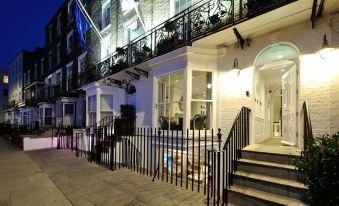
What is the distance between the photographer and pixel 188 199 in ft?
15.9

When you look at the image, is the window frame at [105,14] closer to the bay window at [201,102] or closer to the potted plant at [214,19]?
the bay window at [201,102]

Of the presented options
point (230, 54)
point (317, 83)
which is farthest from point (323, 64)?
point (230, 54)

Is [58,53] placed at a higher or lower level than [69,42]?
lower

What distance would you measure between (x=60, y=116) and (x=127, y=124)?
37.4 ft

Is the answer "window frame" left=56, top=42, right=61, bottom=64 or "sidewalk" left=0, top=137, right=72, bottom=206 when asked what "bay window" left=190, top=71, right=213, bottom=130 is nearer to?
"sidewalk" left=0, top=137, right=72, bottom=206

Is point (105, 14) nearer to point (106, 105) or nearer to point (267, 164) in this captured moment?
point (106, 105)

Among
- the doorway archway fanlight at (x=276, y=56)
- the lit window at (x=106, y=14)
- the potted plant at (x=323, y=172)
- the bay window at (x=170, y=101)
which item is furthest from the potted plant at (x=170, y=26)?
the lit window at (x=106, y=14)

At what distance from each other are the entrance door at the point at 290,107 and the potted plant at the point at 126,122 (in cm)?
611

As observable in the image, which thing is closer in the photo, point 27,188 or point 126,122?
point 27,188

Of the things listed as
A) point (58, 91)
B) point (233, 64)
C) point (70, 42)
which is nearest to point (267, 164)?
point (233, 64)

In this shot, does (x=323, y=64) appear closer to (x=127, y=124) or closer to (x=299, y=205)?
(x=299, y=205)

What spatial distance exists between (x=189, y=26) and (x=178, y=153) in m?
4.48

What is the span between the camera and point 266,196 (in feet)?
14.2

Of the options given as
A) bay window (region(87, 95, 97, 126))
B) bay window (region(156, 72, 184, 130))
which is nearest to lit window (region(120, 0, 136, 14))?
bay window (region(156, 72, 184, 130))
